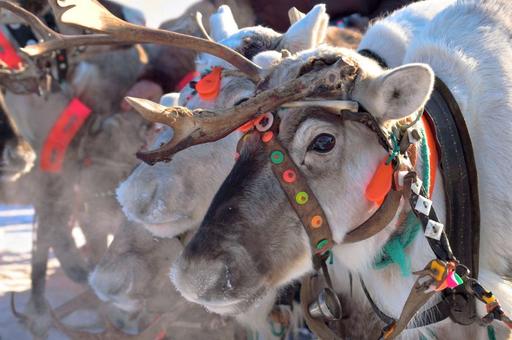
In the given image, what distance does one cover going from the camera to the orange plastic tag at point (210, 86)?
8.93ft

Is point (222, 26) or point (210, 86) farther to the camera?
point (222, 26)

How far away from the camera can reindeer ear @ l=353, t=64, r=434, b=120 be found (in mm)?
1843

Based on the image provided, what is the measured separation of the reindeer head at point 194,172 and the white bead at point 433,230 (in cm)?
91

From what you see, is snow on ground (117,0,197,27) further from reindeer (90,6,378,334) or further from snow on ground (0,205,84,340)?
snow on ground (0,205,84,340)

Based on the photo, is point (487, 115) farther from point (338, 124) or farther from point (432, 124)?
point (338, 124)

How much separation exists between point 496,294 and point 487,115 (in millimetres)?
591

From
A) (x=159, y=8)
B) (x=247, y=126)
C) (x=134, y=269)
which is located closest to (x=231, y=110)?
(x=247, y=126)

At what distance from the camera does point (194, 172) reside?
8.86 ft

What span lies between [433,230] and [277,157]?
49 centimetres

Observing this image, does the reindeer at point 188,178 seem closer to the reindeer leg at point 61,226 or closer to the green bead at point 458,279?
the green bead at point 458,279

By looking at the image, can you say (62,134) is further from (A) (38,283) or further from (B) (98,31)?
(B) (98,31)

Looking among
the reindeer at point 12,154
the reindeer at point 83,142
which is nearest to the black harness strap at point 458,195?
the reindeer at point 83,142

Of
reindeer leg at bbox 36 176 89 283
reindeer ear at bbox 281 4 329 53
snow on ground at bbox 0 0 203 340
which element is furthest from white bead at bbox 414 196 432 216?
reindeer leg at bbox 36 176 89 283

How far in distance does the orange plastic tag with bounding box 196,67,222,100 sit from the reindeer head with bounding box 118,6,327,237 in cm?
3
